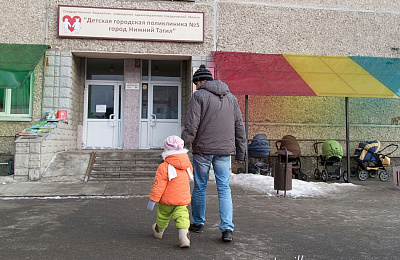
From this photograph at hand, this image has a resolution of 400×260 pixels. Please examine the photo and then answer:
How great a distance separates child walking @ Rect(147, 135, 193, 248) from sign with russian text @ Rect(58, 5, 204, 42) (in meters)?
6.33

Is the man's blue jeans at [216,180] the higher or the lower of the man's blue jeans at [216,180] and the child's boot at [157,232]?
the higher

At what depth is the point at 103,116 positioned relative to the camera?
10.7 metres

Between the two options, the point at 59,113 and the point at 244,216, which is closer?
the point at 244,216

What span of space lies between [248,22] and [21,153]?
267 inches

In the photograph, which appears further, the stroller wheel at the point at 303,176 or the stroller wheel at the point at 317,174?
the stroller wheel at the point at 317,174

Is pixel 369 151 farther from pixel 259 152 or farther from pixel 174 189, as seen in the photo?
pixel 174 189

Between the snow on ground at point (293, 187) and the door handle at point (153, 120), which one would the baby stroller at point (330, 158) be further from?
the door handle at point (153, 120)

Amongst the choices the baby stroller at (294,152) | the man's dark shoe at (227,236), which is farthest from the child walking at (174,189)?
the baby stroller at (294,152)

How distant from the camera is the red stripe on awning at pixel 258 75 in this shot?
8461mm

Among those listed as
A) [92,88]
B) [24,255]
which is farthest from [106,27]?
[24,255]

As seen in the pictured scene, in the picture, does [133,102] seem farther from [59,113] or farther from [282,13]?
[282,13]

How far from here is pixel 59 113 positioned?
8.97 m

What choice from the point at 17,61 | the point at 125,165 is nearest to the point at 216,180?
the point at 125,165

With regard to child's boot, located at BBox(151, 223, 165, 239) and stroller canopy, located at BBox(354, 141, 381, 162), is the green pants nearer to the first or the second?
child's boot, located at BBox(151, 223, 165, 239)
